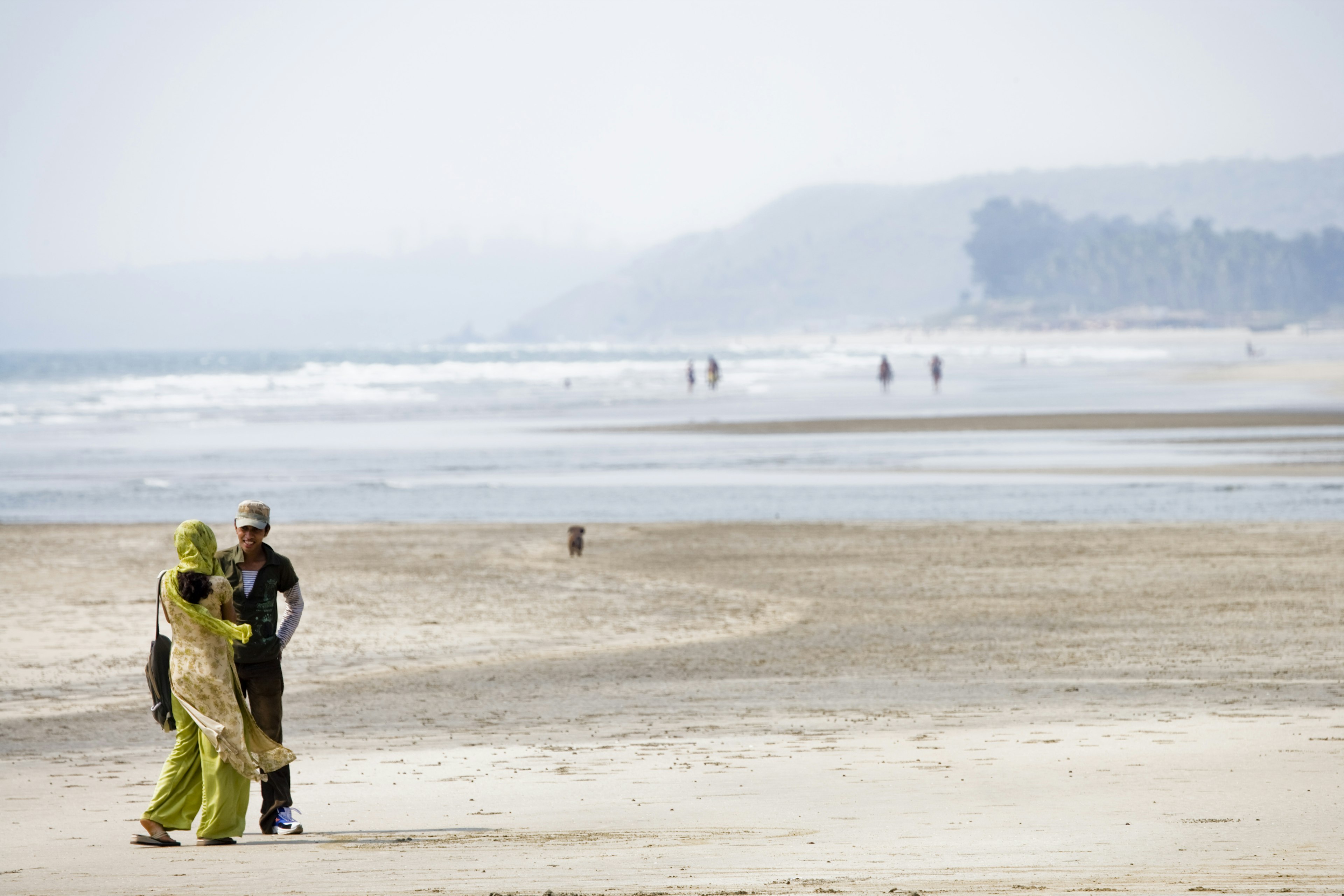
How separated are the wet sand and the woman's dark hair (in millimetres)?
33712

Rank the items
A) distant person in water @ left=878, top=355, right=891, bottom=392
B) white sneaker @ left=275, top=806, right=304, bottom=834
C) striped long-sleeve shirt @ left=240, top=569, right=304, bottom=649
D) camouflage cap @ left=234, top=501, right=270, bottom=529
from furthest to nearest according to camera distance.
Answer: distant person in water @ left=878, top=355, right=891, bottom=392
white sneaker @ left=275, top=806, right=304, bottom=834
striped long-sleeve shirt @ left=240, top=569, right=304, bottom=649
camouflage cap @ left=234, top=501, right=270, bottom=529

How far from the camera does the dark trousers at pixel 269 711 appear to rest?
6.76 m

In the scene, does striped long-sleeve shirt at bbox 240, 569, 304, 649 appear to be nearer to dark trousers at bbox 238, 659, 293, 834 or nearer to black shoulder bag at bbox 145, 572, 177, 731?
dark trousers at bbox 238, 659, 293, 834

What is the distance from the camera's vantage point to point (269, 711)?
6809mm

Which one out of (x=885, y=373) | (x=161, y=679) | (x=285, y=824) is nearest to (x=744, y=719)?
(x=285, y=824)

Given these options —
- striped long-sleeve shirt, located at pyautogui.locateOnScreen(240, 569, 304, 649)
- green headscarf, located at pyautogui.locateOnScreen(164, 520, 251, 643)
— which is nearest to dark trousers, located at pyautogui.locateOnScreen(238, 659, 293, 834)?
striped long-sleeve shirt, located at pyautogui.locateOnScreen(240, 569, 304, 649)

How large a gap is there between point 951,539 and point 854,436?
19305mm

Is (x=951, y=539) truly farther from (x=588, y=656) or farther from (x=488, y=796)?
(x=488, y=796)

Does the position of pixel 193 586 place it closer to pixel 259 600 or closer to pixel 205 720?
pixel 259 600

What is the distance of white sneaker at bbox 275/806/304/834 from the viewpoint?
6879mm

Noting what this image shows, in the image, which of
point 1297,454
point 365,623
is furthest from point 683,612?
point 1297,454

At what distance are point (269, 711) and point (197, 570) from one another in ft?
2.67

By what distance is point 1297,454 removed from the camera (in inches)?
1217

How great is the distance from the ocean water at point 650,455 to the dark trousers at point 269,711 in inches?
615
